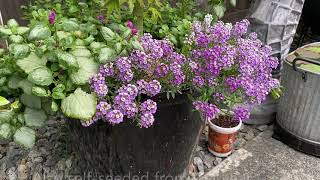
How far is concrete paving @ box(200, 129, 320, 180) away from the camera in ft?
7.30

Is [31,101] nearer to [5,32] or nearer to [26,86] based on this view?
[26,86]

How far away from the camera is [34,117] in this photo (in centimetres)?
152

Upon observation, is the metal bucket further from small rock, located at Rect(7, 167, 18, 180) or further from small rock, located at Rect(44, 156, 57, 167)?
small rock, located at Rect(7, 167, 18, 180)

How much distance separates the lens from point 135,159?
5.87 ft


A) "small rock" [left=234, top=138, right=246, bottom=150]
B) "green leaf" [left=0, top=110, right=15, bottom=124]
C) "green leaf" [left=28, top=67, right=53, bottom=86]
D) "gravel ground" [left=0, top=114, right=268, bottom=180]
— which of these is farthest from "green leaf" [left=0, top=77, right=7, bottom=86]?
"small rock" [left=234, top=138, right=246, bottom=150]

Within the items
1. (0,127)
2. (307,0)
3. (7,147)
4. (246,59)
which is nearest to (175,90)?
(246,59)

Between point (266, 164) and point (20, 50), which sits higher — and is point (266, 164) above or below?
below

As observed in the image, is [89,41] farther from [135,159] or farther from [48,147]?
[48,147]

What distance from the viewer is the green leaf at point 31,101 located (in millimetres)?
1521

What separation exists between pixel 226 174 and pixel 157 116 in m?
0.80

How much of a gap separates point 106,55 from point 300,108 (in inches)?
57.0

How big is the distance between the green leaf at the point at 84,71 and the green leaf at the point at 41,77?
9cm

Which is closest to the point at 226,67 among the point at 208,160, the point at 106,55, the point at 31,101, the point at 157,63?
the point at 157,63

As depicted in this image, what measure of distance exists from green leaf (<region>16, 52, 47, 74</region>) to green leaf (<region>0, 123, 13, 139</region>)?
0.86 feet
